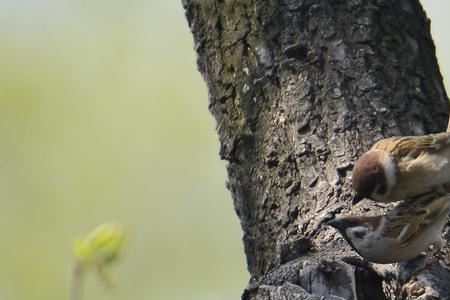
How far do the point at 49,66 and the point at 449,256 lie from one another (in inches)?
135

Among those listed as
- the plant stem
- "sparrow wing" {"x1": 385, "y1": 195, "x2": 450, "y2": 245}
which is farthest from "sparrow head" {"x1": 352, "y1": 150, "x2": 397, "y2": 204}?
the plant stem

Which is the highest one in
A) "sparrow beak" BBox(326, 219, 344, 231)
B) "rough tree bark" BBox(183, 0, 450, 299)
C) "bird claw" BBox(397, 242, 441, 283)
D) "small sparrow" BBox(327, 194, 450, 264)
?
"rough tree bark" BBox(183, 0, 450, 299)

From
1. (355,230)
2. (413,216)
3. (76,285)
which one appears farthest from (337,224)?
(76,285)

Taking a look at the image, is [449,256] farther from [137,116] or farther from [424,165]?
[137,116]

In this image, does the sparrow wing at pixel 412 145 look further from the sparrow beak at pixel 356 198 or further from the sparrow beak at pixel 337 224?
the sparrow beak at pixel 337 224

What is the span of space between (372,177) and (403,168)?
585mm

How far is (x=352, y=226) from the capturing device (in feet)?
11.9

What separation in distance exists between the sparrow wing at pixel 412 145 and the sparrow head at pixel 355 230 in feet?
1.11

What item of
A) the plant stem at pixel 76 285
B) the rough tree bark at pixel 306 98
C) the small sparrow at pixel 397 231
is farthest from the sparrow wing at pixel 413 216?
the plant stem at pixel 76 285

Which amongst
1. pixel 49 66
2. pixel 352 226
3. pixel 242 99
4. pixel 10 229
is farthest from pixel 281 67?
Result: pixel 49 66

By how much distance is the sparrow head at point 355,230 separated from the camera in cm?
357

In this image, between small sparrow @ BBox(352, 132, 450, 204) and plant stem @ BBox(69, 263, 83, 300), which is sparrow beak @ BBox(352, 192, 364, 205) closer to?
small sparrow @ BBox(352, 132, 450, 204)

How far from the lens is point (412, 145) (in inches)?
161

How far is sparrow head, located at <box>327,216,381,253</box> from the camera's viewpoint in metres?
3.57
